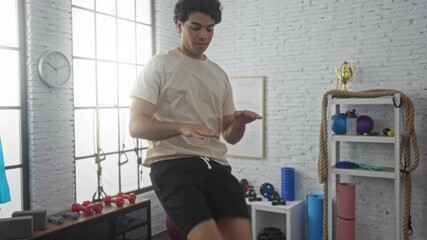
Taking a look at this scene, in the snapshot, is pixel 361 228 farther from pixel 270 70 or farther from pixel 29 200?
pixel 29 200

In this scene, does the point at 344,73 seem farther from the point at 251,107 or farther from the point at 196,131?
the point at 196,131

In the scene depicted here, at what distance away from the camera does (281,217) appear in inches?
186

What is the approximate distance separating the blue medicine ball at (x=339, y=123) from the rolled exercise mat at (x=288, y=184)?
2.55 ft

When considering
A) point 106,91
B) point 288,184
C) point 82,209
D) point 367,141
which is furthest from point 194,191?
point 288,184

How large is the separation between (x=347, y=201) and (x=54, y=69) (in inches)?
119

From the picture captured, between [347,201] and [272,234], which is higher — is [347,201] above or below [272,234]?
above

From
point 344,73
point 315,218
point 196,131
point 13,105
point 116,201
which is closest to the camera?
point 196,131

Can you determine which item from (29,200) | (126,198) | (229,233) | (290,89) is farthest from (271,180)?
(229,233)

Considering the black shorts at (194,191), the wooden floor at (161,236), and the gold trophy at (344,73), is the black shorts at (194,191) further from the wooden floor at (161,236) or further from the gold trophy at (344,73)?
the wooden floor at (161,236)

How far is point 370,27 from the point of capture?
4188 millimetres

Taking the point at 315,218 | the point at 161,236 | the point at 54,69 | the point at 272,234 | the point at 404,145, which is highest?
the point at 54,69

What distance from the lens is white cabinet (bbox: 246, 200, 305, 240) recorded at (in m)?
4.23

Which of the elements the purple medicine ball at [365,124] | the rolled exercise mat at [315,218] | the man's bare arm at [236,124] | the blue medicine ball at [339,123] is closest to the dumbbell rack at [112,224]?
the rolled exercise mat at [315,218]

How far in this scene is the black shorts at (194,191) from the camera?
1.60m
